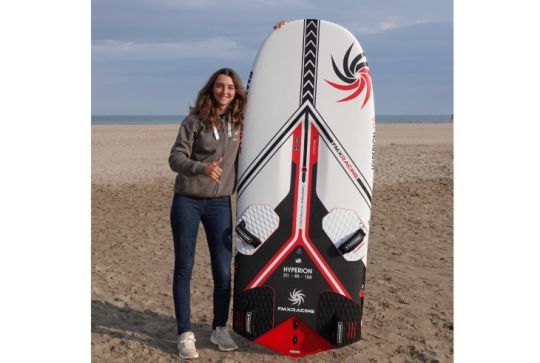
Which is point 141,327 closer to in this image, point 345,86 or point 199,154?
point 199,154

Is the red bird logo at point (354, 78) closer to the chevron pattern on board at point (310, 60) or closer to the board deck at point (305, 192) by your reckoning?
the board deck at point (305, 192)

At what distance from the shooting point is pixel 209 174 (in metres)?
3.04

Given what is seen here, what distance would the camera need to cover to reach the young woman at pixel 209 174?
312 cm

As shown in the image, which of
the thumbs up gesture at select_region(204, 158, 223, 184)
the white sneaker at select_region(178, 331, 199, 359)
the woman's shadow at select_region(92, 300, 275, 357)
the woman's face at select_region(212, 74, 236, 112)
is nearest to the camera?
the thumbs up gesture at select_region(204, 158, 223, 184)

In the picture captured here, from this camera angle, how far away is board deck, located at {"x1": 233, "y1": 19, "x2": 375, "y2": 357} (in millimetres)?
3533

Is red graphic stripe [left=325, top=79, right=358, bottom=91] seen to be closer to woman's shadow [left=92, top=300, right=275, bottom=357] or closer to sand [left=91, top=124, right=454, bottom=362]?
sand [left=91, top=124, right=454, bottom=362]

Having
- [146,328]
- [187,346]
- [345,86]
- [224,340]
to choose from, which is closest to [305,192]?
[345,86]

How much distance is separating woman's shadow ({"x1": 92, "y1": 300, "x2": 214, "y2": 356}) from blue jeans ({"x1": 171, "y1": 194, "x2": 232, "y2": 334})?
1.21ft

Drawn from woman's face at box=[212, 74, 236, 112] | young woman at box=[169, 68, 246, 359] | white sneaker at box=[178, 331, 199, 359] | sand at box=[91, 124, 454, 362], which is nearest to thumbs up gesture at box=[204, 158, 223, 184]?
young woman at box=[169, 68, 246, 359]

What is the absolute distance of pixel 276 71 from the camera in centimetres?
374

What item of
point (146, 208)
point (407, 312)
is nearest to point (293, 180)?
point (407, 312)

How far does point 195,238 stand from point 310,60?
1475 mm

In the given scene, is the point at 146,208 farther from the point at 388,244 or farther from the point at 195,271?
the point at 388,244

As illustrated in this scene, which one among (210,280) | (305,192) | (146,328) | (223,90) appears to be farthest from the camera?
(210,280)
